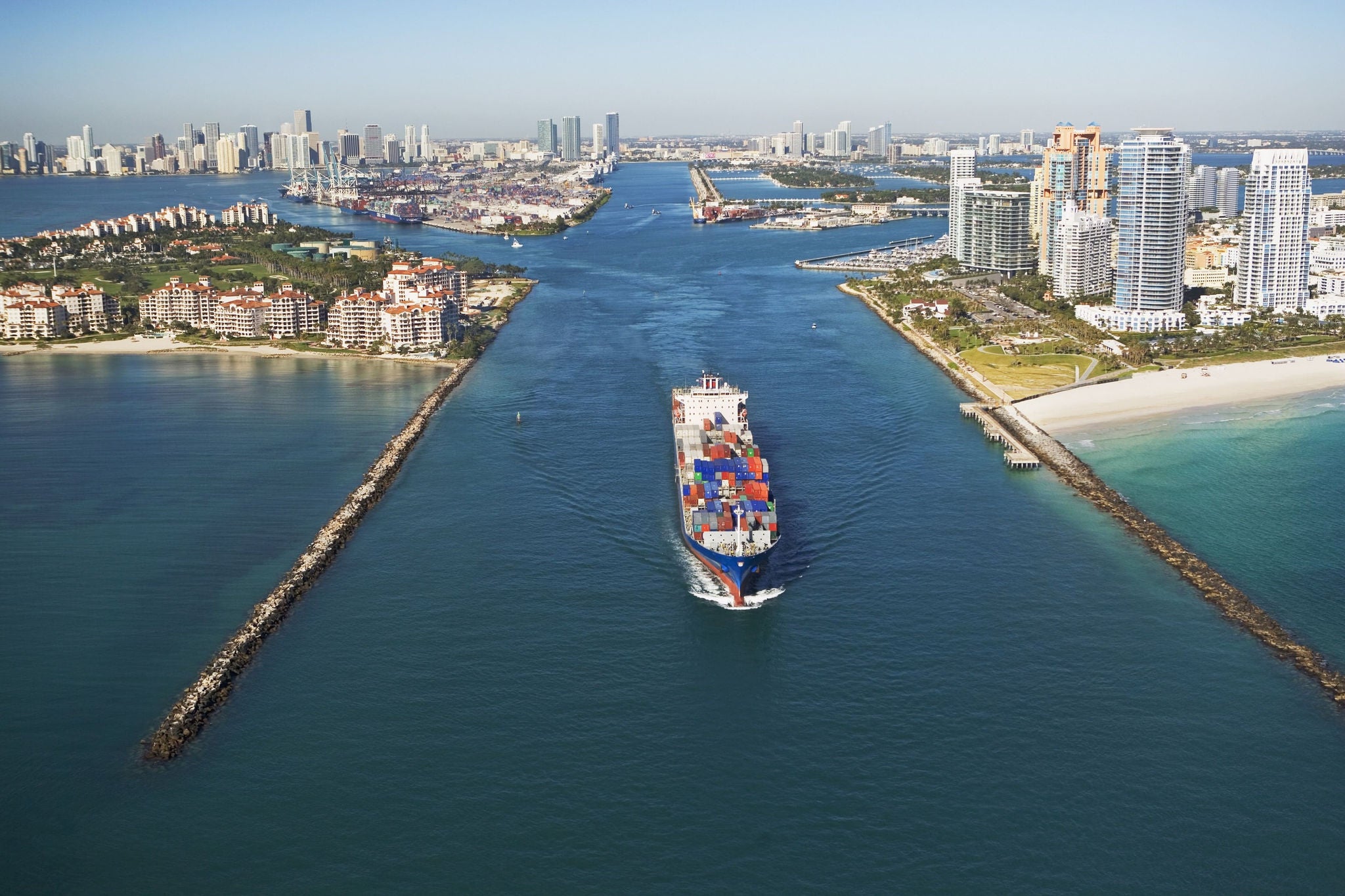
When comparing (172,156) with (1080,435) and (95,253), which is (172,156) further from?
(1080,435)

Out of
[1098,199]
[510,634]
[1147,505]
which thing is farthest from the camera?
[1098,199]

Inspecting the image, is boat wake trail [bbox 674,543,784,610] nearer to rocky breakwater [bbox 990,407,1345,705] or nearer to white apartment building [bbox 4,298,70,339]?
rocky breakwater [bbox 990,407,1345,705]

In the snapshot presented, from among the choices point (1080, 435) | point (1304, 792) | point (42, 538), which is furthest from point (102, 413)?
point (1304, 792)

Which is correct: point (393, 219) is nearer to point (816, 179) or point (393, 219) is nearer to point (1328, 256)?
point (816, 179)

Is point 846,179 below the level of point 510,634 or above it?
above

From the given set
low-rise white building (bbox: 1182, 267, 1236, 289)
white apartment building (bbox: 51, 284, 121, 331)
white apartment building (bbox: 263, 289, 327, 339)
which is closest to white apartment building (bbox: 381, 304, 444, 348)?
white apartment building (bbox: 263, 289, 327, 339)

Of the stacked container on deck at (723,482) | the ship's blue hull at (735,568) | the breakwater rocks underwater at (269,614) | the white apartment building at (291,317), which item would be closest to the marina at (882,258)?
the white apartment building at (291,317)
